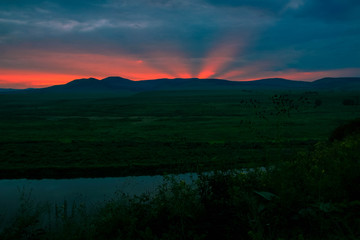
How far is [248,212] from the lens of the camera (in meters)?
5.96

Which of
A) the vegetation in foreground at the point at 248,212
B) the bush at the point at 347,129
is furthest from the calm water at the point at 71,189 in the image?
the bush at the point at 347,129

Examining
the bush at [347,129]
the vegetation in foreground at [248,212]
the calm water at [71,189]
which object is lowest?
the calm water at [71,189]

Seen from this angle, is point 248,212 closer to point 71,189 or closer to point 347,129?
point 71,189

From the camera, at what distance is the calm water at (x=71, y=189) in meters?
14.0

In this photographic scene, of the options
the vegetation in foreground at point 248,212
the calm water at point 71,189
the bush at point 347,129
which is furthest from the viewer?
the bush at point 347,129

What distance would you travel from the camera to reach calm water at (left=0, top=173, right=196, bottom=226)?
14.0 meters

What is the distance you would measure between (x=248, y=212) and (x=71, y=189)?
13.1 m

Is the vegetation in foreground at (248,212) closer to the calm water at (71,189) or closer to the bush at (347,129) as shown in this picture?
the calm water at (71,189)

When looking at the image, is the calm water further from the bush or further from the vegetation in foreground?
the bush

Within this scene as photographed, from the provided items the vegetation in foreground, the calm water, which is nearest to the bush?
the vegetation in foreground

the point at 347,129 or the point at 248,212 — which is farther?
the point at 347,129

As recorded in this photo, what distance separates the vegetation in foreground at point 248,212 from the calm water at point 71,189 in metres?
5.57

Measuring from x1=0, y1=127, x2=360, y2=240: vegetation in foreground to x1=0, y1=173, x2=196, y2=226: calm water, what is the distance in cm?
557

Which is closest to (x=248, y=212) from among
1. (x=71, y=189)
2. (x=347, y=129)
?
(x=71, y=189)
